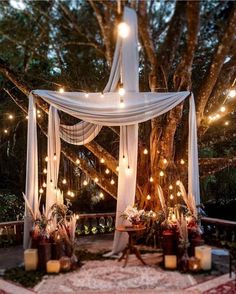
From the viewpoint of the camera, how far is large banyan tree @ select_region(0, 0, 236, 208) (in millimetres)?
5152

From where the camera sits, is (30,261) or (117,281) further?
(30,261)

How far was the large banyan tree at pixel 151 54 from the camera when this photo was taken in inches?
203

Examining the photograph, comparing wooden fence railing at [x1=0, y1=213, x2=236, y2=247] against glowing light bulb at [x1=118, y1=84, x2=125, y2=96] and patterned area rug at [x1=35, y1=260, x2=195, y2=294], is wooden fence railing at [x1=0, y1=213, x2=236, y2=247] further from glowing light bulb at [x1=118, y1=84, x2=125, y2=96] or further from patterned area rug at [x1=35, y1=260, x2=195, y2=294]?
glowing light bulb at [x1=118, y1=84, x2=125, y2=96]

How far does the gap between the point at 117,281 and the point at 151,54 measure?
3088 mm

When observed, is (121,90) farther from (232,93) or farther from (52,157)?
(232,93)

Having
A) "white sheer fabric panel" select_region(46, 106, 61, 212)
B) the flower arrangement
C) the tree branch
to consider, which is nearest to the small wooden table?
the flower arrangement

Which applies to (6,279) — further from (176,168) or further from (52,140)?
(176,168)

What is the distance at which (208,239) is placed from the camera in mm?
6445

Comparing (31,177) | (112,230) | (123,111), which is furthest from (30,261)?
(112,230)

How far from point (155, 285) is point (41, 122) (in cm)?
386

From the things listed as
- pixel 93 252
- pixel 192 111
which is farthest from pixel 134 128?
pixel 93 252

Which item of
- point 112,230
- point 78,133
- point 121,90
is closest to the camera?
point 121,90

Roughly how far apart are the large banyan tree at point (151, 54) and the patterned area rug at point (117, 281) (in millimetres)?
1704

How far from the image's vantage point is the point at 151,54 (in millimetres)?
5336
